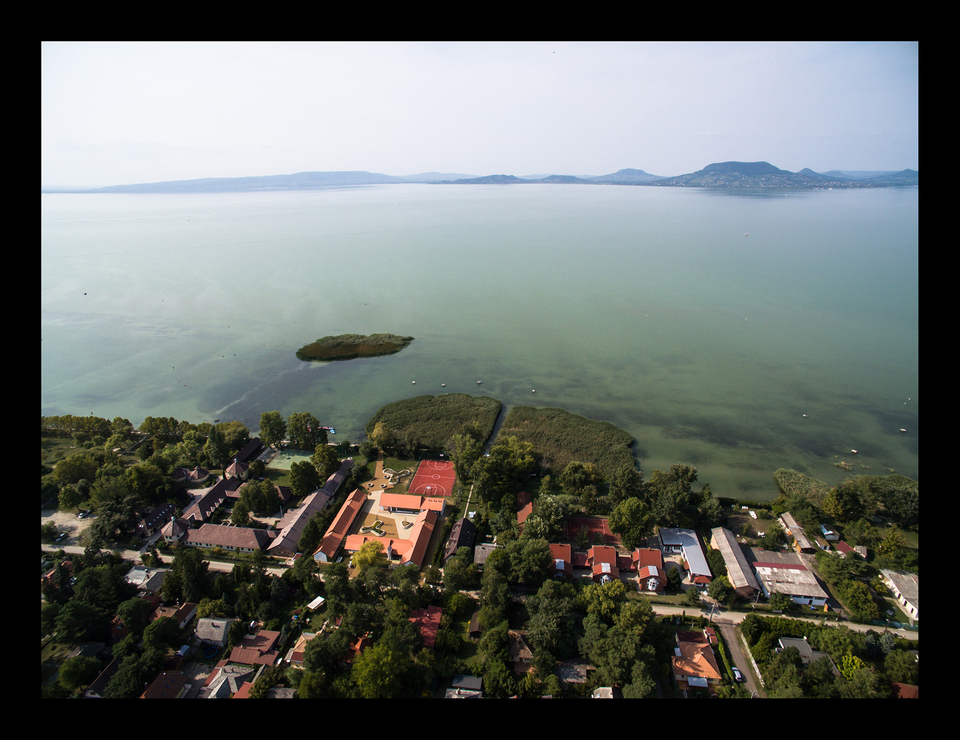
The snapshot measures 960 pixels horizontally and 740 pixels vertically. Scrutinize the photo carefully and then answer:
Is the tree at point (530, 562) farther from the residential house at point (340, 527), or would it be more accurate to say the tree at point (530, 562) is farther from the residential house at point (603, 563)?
the residential house at point (340, 527)

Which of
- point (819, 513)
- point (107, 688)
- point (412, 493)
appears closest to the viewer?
point (107, 688)

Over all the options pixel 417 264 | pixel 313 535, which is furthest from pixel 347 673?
pixel 417 264

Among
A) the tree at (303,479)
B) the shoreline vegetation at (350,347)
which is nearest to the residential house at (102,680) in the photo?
the tree at (303,479)

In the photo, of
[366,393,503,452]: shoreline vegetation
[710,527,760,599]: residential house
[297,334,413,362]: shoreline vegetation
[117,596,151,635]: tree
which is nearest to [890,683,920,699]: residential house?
[710,527,760,599]: residential house

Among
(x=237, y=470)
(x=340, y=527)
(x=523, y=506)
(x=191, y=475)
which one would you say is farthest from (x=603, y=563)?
(x=191, y=475)

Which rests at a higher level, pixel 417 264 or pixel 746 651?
pixel 417 264
